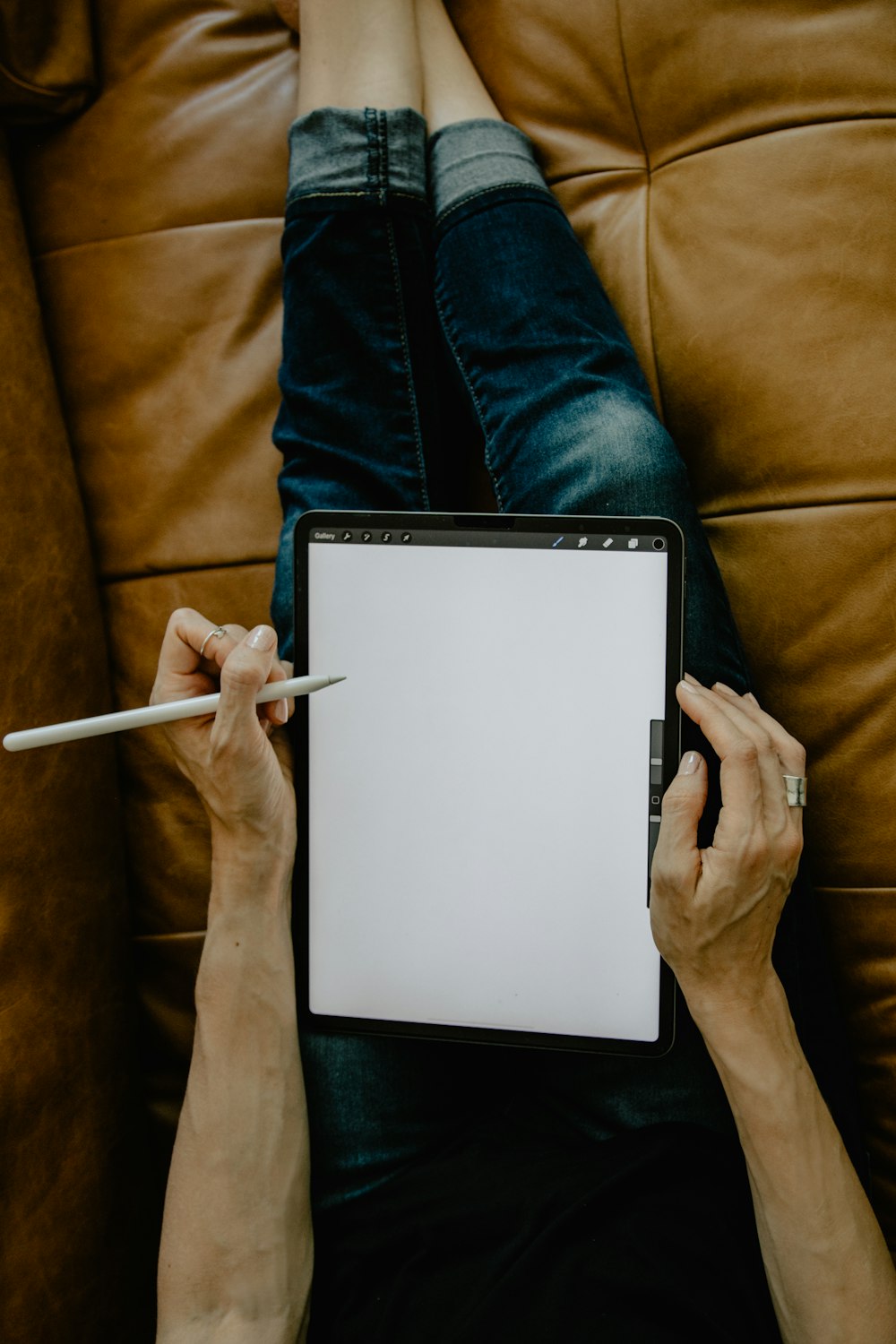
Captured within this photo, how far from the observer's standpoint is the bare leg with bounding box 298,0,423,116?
846mm

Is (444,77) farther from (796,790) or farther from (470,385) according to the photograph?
(796,790)

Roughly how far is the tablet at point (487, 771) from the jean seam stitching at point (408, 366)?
13cm

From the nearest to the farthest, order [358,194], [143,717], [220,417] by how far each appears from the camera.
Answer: [143,717] → [358,194] → [220,417]

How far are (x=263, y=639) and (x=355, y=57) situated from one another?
2.00 ft

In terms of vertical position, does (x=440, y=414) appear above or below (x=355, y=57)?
Result: below

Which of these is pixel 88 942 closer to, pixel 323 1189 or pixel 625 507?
pixel 323 1189

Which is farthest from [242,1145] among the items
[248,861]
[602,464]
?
[602,464]

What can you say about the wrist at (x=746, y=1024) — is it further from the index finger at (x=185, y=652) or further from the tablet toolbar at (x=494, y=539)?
the index finger at (x=185, y=652)

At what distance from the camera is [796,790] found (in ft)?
2.20

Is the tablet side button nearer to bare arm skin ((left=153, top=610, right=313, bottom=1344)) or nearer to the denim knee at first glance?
the denim knee

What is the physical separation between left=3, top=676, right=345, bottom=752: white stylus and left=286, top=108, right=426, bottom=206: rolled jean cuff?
1.58 feet

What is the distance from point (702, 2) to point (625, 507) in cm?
53

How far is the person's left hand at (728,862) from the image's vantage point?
63 centimetres

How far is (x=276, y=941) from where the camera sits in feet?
2.42
